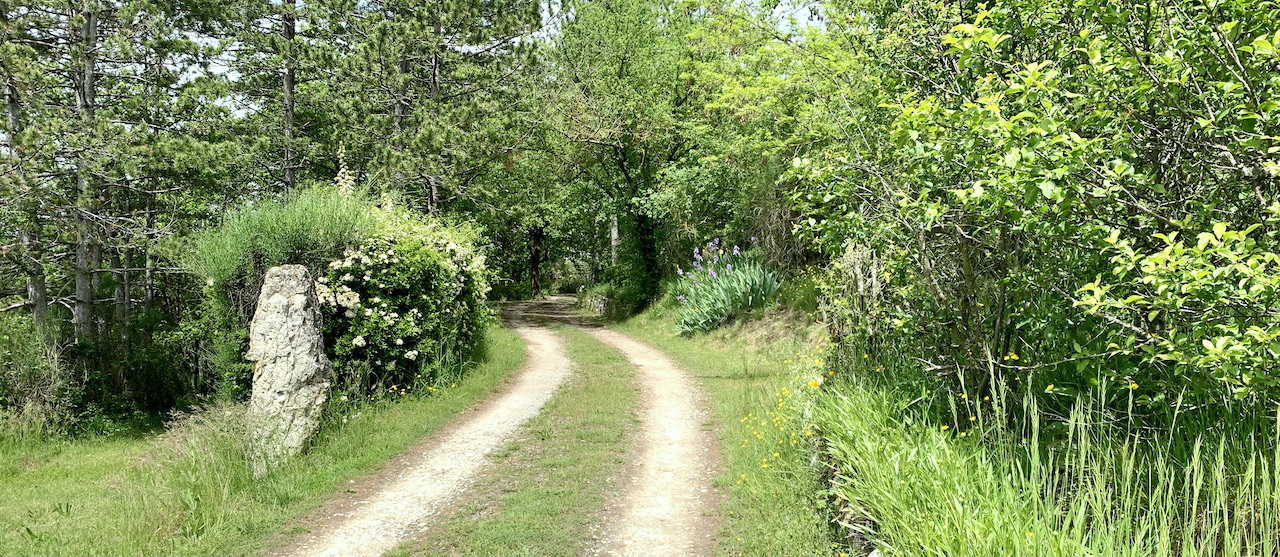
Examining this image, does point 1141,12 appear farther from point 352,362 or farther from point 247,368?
point 247,368

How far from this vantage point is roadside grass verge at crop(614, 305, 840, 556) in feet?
17.3

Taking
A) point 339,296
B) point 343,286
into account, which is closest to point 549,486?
point 339,296

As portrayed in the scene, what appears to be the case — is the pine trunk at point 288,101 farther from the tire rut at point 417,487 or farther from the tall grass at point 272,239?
the tire rut at point 417,487

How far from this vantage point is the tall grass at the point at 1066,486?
310 cm

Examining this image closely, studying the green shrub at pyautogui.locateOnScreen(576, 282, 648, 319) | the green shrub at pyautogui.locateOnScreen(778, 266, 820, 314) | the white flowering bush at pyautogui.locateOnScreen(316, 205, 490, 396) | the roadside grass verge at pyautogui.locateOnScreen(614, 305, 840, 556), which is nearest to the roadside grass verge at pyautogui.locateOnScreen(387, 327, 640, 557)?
the roadside grass verge at pyautogui.locateOnScreen(614, 305, 840, 556)

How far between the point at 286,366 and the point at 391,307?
294cm

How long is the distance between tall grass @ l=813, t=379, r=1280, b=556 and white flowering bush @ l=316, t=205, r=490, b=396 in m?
7.82

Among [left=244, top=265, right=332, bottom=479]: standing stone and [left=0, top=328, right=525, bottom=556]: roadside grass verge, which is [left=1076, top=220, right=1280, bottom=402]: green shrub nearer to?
[left=0, top=328, right=525, bottom=556]: roadside grass verge

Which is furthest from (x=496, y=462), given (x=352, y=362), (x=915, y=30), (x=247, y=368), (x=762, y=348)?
(x=762, y=348)

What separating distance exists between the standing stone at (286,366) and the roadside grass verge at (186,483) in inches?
10.1

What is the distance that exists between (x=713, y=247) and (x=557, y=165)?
7.25 meters

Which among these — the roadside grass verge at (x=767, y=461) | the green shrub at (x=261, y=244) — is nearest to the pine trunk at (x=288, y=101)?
the green shrub at (x=261, y=244)

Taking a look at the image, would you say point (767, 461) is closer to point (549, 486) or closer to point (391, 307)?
point (549, 486)

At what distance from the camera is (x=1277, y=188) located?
11.6 ft
